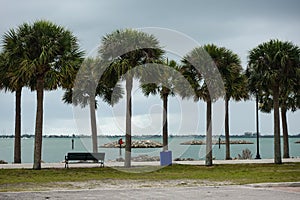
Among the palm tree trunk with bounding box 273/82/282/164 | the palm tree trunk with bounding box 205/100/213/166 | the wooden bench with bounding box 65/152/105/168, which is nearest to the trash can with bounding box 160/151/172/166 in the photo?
the palm tree trunk with bounding box 205/100/213/166

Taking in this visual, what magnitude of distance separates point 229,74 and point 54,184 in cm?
1364

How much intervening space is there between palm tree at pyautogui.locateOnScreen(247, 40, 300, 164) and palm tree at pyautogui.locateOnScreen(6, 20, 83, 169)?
10620 millimetres

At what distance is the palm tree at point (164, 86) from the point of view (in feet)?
94.0

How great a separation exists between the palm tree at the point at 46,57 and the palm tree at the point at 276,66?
34.8ft

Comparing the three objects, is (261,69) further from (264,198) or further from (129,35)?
(264,198)

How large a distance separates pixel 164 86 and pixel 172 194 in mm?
15951

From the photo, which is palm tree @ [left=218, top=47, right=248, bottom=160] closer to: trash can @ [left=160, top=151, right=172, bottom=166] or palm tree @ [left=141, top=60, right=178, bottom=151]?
palm tree @ [left=141, top=60, right=178, bottom=151]

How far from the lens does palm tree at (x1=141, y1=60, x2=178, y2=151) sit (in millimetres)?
28641

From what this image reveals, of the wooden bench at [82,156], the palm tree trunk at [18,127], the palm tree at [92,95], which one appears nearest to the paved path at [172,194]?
the wooden bench at [82,156]

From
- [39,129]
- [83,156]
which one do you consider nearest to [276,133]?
[83,156]

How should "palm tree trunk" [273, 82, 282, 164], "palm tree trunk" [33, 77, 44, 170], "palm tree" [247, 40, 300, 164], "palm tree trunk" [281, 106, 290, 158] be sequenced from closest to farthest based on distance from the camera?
"palm tree trunk" [33, 77, 44, 170] < "palm tree" [247, 40, 300, 164] < "palm tree trunk" [273, 82, 282, 164] < "palm tree trunk" [281, 106, 290, 158]

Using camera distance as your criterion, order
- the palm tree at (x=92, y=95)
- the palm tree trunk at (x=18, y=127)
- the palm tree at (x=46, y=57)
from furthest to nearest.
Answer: the palm tree at (x=92, y=95) < the palm tree trunk at (x=18, y=127) < the palm tree at (x=46, y=57)

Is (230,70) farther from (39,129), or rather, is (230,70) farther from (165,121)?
(39,129)

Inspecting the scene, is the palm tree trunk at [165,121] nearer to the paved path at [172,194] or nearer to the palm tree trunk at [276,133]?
the palm tree trunk at [276,133]
